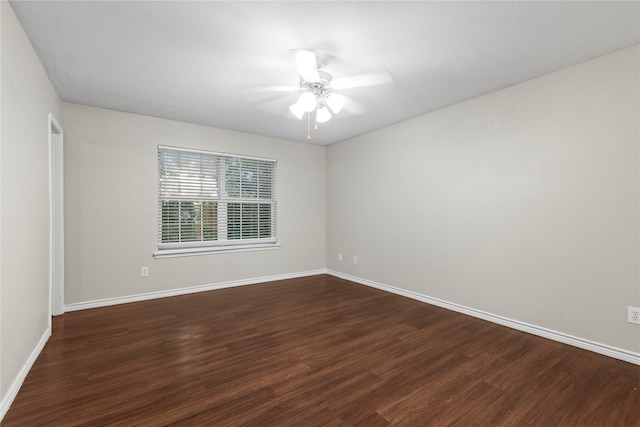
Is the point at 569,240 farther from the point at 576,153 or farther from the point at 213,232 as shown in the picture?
the point at 213,232

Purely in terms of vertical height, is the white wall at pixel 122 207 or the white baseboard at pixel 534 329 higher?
the white wall at pixel 122 207

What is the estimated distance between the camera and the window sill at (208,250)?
3994mm

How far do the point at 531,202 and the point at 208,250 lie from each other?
13.1 feet

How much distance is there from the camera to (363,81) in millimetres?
2842

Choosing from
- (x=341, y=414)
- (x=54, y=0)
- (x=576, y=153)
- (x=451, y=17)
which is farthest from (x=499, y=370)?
(x=54, y=0)

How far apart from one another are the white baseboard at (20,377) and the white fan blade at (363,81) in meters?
3.22

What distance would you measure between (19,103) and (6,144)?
0.42 meters

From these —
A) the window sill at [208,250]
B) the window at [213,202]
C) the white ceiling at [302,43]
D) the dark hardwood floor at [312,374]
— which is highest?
the white ceiling at [302,43]

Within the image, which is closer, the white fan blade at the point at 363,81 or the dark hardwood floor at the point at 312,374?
the dark hardwood floor at the point at 312,374

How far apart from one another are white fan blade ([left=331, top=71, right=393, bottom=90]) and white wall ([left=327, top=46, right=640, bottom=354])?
116 cm

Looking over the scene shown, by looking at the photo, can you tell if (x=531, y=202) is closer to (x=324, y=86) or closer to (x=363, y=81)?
(x=363, y=81)

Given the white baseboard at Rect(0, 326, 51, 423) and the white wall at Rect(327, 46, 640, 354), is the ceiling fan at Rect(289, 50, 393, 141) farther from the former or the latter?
the white baseboard at Rect(0, 326, 51, 423)

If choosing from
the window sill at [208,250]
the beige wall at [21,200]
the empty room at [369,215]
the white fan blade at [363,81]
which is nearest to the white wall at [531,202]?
the empty room at [369,215]

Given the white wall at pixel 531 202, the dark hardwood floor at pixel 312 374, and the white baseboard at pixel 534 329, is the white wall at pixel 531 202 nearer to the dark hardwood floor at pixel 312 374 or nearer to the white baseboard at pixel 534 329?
the white baseboard at pixel 534 329
